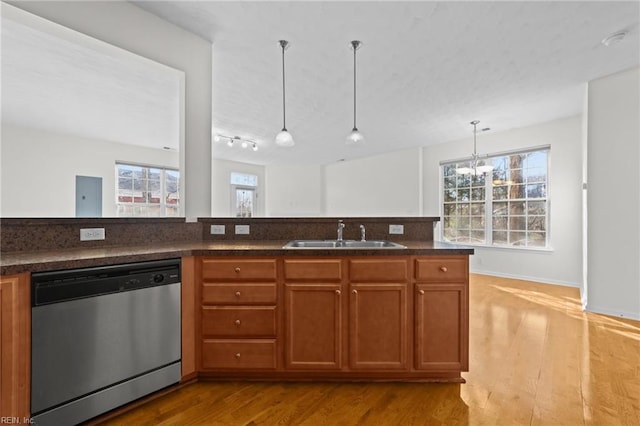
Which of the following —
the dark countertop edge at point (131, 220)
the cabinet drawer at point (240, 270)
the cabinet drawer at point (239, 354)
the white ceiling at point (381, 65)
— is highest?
the white ceiling at point (381, 65)

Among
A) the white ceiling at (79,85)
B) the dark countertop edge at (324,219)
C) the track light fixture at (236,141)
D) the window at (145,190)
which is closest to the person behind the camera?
the white ceiling at (79,85)

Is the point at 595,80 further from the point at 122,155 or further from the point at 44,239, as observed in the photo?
the point at 122,155

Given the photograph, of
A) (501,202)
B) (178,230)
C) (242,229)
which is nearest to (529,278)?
(501,202)

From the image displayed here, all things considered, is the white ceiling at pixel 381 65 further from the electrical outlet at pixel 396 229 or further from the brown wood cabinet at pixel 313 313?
the brown wood cabinet at pixel 313 313

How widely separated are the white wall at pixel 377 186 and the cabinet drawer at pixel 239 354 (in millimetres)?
A: 5409

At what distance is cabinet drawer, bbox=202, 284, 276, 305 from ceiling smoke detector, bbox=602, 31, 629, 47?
3.53 m

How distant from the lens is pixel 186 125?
8.38 ft

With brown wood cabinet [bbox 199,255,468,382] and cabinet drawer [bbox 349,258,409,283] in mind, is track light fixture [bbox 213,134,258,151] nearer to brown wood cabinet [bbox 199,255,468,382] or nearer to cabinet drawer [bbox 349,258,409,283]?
brown wood cabinet [bbox 199,255,468,382]

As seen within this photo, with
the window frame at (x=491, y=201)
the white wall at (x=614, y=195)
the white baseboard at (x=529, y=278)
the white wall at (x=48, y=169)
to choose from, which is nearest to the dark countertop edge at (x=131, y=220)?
the window frame at (x=491, y=201)

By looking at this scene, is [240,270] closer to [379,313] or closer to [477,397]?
[379,313]

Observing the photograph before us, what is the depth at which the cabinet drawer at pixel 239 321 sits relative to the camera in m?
1.98

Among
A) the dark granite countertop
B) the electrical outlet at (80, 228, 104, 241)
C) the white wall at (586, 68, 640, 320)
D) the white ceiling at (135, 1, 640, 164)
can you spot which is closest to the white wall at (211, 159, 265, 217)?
the white ceiling at (135, 1, 640, 164)

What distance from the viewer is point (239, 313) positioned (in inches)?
78.0

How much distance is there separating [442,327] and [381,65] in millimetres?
2551
